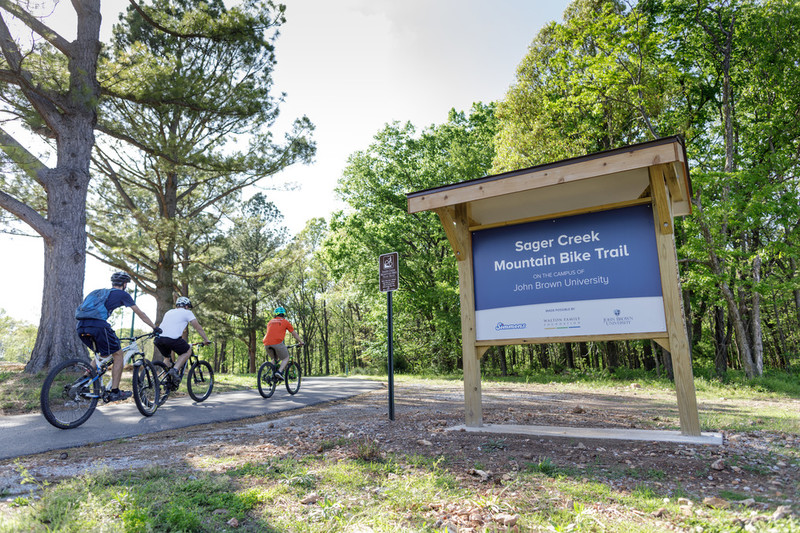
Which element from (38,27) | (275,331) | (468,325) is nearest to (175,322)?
(275,331)

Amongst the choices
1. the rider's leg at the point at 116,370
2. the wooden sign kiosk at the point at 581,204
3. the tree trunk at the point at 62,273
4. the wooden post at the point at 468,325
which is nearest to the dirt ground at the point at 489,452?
the wooden post at the point at 468,325

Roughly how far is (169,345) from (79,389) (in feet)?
6.49

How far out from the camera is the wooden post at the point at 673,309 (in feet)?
16.2

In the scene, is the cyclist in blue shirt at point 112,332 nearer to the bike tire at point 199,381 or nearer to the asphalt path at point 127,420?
the asphalt path at point 127,420

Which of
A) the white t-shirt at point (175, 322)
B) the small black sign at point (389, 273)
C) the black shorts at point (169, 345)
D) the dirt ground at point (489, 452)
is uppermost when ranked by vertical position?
the small black sign at point (389, 273)

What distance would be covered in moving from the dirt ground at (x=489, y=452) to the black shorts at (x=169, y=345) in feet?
6.95

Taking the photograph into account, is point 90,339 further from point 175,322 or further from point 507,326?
point 507,326

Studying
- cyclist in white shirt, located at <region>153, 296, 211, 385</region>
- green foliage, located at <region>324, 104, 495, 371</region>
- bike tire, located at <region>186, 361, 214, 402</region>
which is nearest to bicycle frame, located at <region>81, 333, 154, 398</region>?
cyclist in white shirt, located at <region>153, 296, 211, 385</region>

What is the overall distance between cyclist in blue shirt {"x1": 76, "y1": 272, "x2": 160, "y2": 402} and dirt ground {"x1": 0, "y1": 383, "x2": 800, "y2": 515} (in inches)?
46.7

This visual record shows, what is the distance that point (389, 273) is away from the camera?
7082mm

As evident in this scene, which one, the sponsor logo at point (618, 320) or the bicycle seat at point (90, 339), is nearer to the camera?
the sponsor logo at point (618, 320)

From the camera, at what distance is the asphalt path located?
16.0 ft

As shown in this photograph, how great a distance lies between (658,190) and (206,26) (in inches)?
500

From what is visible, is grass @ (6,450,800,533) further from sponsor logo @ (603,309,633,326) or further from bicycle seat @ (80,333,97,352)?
bicycle seat @ (80,333,97,352)
